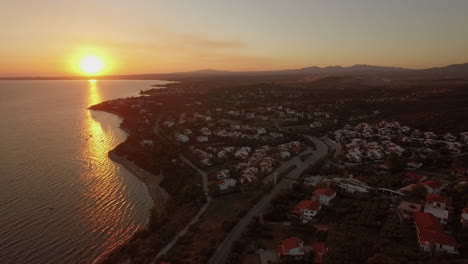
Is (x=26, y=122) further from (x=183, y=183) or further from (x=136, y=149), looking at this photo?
(x=183, y=183)

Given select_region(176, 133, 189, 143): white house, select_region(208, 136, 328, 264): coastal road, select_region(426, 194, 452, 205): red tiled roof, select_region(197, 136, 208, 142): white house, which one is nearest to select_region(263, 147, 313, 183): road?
select_region(208, 136, 328, 264): coastal road

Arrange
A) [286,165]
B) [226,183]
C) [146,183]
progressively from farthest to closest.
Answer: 1. [286,165]
2. [146,183]
3. [226,183]

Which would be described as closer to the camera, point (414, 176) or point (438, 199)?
point (438, 199)

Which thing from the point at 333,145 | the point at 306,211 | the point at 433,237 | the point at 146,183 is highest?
the point at 433,237

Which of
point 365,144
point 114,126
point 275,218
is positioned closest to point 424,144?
point 365,144

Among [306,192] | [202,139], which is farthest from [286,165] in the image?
[202,139]

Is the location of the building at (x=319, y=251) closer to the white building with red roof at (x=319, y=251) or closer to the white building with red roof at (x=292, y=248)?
the white building with red roof at (x=319, y=251)

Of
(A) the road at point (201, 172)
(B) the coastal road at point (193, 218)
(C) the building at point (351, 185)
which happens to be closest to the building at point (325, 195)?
(C) the building at point (351, 185)

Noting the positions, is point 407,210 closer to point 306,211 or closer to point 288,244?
point 306,211
